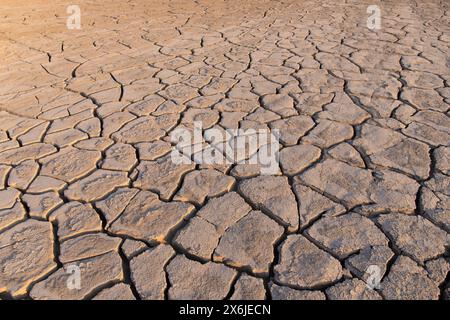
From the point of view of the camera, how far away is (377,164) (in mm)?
1923

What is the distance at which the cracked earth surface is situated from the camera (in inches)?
53.9

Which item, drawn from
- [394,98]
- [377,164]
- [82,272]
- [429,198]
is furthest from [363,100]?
[82,272]

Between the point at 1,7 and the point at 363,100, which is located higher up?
the point at 1,7

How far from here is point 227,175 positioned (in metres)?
1.90

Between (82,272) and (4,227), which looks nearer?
(82,272)

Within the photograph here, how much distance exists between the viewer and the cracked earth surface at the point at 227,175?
137 centimetres

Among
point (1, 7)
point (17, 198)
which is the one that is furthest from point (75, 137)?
point (1, 7)
